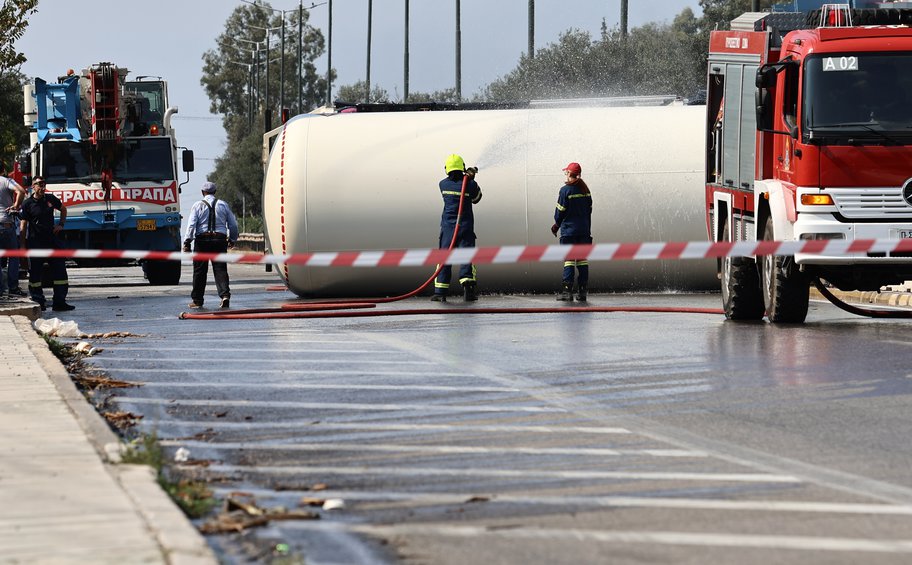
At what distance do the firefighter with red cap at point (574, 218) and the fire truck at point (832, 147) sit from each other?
4120mm

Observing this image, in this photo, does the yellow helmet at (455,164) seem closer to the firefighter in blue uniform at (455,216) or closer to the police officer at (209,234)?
the firefighter in blue uniform at (455,216)

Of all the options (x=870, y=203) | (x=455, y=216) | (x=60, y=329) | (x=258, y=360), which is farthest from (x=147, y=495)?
(x=455, y=216)

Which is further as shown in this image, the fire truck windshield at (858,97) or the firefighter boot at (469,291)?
the firefighter boot at (469,291)

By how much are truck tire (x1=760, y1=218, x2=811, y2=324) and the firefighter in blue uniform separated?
17.4 ft

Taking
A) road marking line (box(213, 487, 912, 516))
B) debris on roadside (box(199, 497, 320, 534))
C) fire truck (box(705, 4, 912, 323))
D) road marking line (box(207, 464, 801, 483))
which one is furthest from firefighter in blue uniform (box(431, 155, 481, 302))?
debris on roadside (box(199, 497, 320, 534))

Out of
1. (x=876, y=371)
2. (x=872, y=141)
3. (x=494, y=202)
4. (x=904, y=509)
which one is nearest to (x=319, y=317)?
(x=494, y=202)

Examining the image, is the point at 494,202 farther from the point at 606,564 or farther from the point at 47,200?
the point at 606,564

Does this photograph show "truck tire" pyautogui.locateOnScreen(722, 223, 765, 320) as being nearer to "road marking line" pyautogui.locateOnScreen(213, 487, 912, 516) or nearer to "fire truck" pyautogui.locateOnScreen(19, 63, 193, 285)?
"road marking line" pyautogui.locateOnScreen(213, 487, 912, 516)

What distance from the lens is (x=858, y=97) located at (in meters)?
14.0

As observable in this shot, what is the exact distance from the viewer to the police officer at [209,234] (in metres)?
20.2

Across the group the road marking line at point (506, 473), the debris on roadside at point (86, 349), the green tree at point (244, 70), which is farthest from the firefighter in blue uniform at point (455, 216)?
the green tree at point (244, 70)

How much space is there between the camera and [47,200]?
2023 cm

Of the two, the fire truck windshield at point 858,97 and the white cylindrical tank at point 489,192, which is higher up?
the fire truck windshield at point 858,97

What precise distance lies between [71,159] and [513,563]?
23939 millimetres
